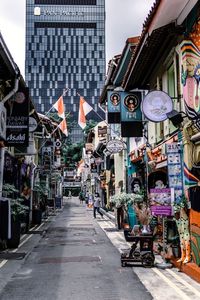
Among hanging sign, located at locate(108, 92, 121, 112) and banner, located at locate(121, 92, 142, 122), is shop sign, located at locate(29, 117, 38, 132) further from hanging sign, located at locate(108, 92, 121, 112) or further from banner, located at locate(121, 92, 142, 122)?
banner, located at locate(121, 92, 142, 122)

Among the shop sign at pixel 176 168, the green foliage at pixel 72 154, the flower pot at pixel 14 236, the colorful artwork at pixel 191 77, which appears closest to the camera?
the colorful artwork at pixel 191 77

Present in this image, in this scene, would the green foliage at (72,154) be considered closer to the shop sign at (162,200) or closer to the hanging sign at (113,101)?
the hanging sign at (113,101)

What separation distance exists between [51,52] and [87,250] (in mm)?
127019

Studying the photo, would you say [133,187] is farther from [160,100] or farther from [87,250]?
[160,100]

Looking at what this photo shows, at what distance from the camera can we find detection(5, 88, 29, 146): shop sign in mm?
15984

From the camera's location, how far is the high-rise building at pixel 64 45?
423ft

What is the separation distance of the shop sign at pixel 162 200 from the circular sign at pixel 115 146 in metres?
9.69

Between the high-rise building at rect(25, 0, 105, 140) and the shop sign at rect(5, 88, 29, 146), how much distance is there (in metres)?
110

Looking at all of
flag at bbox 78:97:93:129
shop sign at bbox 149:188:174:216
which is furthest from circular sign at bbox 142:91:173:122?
flag at bbox 78:97:93:129

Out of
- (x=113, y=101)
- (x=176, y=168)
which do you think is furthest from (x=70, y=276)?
(x=113, y=101)

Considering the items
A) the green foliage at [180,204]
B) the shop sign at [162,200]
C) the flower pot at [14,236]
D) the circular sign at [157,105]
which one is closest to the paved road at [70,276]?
the flower pot at [14,236]

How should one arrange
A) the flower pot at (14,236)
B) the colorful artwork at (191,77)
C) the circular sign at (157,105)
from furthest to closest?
the flower pot at (14,236) → the circular sign at (157,105) → the colorful artwork at (191,77)

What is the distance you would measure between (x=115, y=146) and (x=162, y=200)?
1003 cm

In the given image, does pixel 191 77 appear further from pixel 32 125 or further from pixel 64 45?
pixel 64 45
